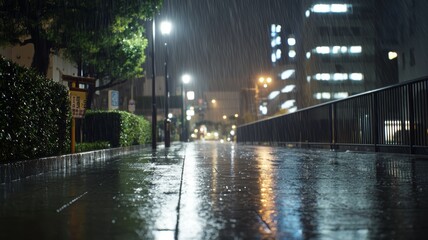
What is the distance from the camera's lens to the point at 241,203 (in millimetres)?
5359

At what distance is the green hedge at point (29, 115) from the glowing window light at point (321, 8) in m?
93.5

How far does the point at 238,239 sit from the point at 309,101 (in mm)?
96050

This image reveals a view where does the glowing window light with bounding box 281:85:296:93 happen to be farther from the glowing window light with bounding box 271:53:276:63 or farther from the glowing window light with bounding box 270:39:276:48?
the glowing window light with bounding box 270:39:276:48

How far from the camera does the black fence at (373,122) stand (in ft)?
38.0

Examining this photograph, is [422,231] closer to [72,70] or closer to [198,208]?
[198,208]

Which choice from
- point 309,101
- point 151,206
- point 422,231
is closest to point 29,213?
point 151,206

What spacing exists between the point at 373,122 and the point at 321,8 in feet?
295

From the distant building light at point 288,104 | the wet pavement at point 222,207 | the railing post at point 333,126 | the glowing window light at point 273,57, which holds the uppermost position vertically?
the glowing window light at point 273,57

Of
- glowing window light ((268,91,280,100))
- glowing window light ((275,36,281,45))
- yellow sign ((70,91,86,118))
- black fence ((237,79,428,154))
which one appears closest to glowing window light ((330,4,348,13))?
glowing window light ((268,91,280,100))

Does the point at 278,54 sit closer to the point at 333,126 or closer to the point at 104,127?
the point at 104,127

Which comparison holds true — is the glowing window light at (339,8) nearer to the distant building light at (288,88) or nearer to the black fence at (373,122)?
the distant building light at (288,88)

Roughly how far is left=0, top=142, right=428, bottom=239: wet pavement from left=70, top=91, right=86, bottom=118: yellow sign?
4644 mm

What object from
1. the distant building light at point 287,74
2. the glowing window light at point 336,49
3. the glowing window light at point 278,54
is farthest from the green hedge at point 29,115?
the glowing window light at point 278,54

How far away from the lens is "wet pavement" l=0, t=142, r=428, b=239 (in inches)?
156
